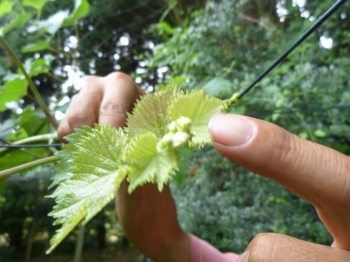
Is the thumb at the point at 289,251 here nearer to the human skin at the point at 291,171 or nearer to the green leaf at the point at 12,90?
the human skin at the point at 291,171

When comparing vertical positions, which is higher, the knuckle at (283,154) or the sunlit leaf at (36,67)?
the knuckle at (283,154)

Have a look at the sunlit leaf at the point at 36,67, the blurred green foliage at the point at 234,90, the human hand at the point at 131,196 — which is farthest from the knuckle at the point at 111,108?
the sunlit leaf at the point at 36,67

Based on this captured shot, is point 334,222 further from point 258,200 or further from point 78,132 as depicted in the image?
point 258,200

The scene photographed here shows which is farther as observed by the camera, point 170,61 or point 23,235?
point 23,235

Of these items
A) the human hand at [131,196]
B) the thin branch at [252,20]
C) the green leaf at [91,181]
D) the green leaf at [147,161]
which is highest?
the thin branch at [252,20]

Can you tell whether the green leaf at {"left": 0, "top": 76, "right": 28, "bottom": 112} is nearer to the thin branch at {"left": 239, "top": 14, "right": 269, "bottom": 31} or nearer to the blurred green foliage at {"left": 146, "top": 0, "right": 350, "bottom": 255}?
the blurred green foliage at {"left": 146, "top": 0, "right": 350, "bottom": 255}

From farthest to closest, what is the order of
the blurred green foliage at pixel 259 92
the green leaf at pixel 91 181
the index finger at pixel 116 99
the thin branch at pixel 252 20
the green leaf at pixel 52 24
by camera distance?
the thin branch at pixel 252 20, the blurred green foliage at pixel 259 92, the green leaf at pixel 52 24, the index finger at pixel 116 99, the green leaf at pixel 91 181

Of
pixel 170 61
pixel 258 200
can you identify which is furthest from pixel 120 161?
pixel 170 61

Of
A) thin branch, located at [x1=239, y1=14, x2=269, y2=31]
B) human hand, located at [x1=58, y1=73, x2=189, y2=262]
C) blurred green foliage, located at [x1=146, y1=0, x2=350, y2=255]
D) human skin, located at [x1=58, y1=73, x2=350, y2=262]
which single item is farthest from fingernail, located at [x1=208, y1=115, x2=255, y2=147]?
thin branch, located at [x1=239, y1=14, x2=269, y2=31]
